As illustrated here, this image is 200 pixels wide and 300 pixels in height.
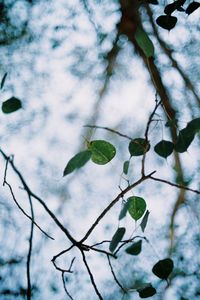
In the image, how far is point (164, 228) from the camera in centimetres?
164

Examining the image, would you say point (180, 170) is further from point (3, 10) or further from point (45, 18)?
point (3, 10)

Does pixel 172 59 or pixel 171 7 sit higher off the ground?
pixel 172 59

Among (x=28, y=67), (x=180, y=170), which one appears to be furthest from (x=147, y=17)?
(x=180, y=170)

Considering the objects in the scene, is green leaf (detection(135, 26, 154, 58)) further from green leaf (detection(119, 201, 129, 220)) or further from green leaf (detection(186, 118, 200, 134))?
green leaf (detection(119, 201, 129, 220))

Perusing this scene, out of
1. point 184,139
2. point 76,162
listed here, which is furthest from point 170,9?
point 76,162


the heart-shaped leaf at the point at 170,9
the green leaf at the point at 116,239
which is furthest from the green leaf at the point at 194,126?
the heart-shaped leaf at the point at 170,9

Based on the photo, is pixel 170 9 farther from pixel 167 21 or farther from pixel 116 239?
pixel 116 239

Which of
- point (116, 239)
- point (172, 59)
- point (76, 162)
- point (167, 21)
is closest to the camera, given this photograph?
point (76, 162)

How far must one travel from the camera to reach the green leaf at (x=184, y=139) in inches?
26.5

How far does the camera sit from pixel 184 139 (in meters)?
0.70

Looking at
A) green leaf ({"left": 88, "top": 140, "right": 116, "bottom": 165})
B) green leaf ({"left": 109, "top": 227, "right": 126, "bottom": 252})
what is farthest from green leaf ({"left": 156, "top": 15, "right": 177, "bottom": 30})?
green leaf ({"left": 109, "top": 227, "right": 126, "bottom": 252})

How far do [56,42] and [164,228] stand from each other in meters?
1.12

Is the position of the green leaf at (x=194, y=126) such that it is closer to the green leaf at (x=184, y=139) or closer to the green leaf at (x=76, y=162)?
the green leaf at (x=184, y=139)

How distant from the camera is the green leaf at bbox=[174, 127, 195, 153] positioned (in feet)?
2.21
